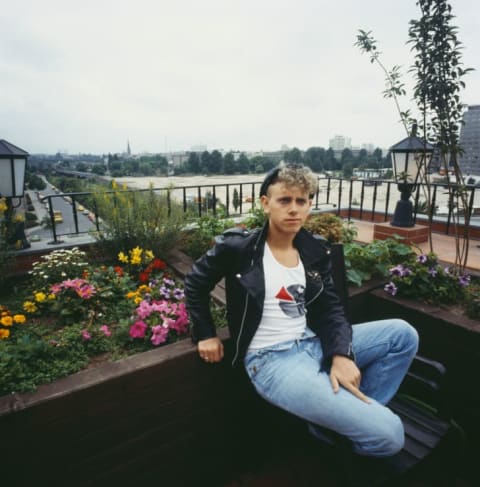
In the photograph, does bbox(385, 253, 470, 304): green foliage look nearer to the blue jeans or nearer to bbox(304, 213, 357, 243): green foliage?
bbox(304, 213, 357, 243): green foliage

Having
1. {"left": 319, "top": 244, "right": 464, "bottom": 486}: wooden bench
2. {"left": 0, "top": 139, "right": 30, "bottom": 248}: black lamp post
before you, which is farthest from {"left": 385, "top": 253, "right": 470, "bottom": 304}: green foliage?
{"left": 0, "top": 139, "right": 30, "bottom": 248}: black lamp post

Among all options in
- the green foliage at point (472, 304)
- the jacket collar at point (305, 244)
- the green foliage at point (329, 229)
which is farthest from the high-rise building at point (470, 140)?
the jacket collar at point (305, 244)

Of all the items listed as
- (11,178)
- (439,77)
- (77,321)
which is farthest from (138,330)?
(439,77)

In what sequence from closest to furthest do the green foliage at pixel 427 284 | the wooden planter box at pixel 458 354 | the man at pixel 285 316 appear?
the man at pixel 285 316 → the wooden planter box at pixel 458 354 → the green foliage at pixel 427 284

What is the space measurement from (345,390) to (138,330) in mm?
1280

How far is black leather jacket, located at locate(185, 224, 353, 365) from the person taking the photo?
5.20 feet

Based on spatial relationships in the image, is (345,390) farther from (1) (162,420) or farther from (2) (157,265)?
(2) (157,265)

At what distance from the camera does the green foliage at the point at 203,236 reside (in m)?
3.75

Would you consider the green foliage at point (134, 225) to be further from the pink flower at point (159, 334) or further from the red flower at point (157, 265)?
the pink flower at point (159, 334)

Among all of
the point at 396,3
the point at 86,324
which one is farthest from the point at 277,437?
the point at 396,3

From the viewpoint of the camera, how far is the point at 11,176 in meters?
3.30

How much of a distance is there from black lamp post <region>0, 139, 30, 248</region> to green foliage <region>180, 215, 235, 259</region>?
180cm

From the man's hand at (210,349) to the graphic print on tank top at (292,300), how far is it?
1.32 ft

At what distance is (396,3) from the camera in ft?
9.14
